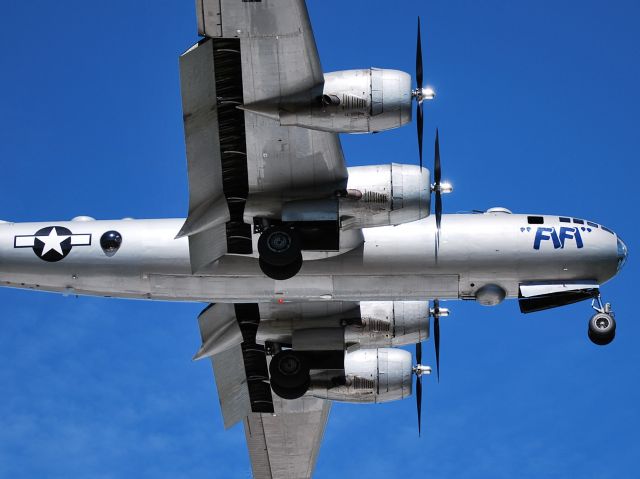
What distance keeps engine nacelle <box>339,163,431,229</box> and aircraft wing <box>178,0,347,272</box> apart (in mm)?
529

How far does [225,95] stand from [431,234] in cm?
756

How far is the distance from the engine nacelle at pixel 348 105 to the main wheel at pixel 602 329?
361 inches

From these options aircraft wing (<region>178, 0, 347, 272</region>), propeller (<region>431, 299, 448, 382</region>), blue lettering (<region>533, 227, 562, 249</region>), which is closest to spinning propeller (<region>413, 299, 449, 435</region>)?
propeller (<region>431, 299, 448, 382</region>)

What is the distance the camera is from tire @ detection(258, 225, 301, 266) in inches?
1219

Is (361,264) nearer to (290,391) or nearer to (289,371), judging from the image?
(289,371)

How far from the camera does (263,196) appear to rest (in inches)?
1241

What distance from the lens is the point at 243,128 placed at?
99.5ft

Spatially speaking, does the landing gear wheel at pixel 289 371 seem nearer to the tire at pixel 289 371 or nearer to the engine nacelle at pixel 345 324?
the tire at pixel 289 371

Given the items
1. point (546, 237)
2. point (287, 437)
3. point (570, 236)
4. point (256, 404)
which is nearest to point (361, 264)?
point (546, 237)

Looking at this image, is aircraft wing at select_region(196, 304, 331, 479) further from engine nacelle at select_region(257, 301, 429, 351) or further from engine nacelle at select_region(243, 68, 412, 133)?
engine nacelle at select_region(243, 68, 412, 133)

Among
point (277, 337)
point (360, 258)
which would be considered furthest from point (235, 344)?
point (360, 258)

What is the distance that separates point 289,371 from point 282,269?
5.55 metres

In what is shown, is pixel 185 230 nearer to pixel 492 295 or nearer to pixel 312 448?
pixel 492 295

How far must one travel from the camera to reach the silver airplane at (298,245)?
2889 cm
